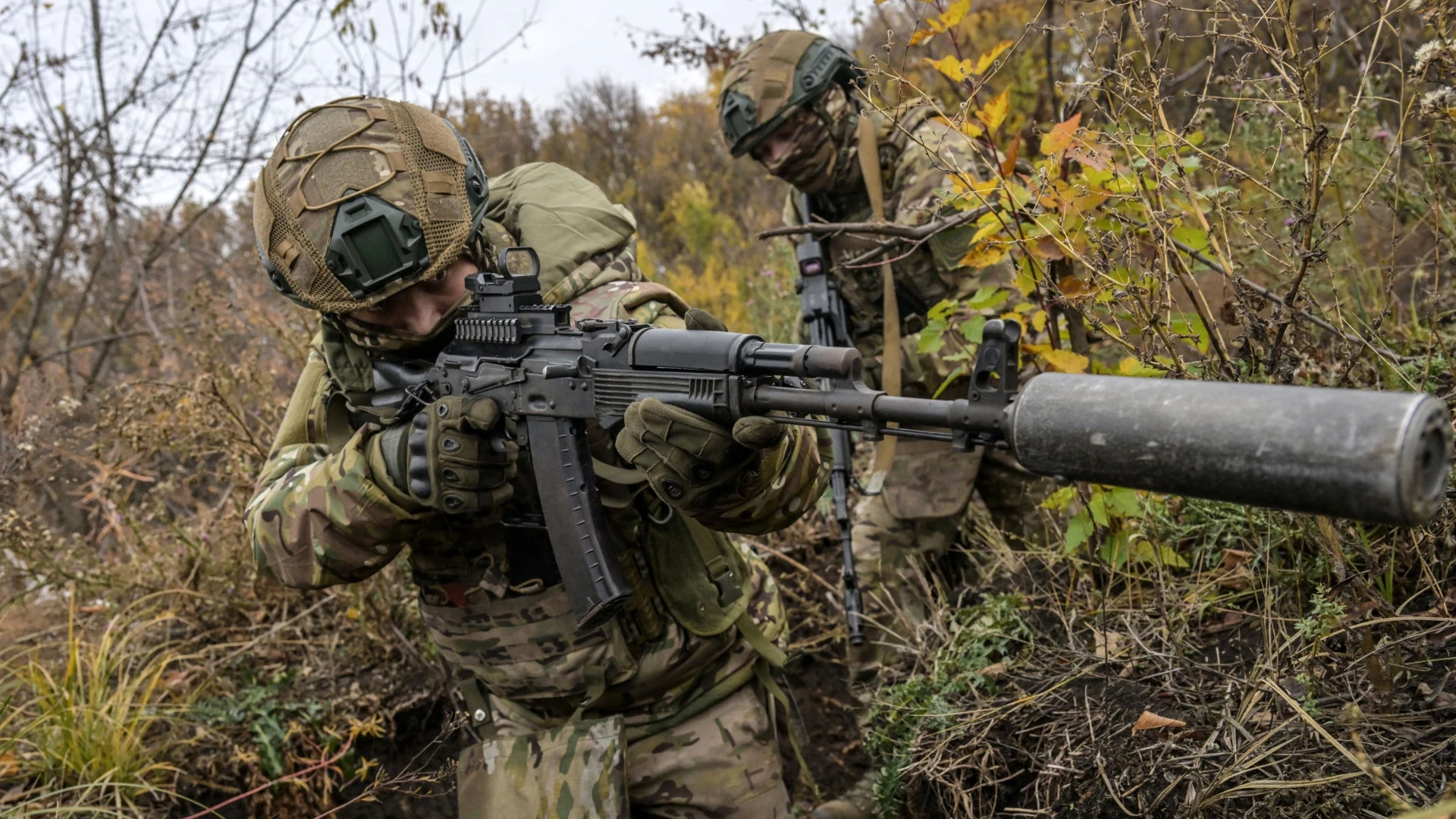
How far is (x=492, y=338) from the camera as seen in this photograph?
2461 millimetres

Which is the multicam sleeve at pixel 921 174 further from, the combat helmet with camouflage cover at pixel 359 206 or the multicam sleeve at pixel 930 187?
the combat helmet with camouflage cover at pixel 359 206

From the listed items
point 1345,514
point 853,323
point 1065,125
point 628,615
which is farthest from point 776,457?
point 853,323

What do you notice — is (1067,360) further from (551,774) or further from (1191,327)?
(551,774)

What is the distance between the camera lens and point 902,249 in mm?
4270

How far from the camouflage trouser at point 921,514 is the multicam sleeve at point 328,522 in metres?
2.14

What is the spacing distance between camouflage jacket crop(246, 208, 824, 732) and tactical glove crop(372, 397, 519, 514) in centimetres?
17

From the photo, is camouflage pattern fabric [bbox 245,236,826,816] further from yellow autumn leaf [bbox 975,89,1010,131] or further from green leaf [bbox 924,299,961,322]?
yellow autumn leaf [bbox 975,89,1010,131]

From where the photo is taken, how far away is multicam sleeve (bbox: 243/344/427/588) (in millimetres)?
2574

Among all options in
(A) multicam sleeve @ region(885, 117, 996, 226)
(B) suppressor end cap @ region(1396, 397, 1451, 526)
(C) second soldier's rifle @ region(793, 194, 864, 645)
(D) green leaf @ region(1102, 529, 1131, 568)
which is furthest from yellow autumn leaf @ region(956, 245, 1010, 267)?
(C) second soldier's rifle @ region(793, 194, 864, 645)

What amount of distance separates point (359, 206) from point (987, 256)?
1.56 m

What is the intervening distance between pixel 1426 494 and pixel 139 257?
8.13 metres

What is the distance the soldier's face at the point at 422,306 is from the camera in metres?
2.63

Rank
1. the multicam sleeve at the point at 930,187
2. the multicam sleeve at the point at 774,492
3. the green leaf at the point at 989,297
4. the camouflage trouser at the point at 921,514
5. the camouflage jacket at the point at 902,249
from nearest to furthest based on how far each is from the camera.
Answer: the multicam sleeve at the point at 774,492
the green leaf at the point at 989,297
the multicam sleeve at the point at 930,187
the camouflage jacket at the point at 902,249
the camouflage trouser at the point at 921,514

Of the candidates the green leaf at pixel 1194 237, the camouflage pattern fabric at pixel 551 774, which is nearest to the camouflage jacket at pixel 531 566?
the camouflage pattern fabric at pixel 551 774
